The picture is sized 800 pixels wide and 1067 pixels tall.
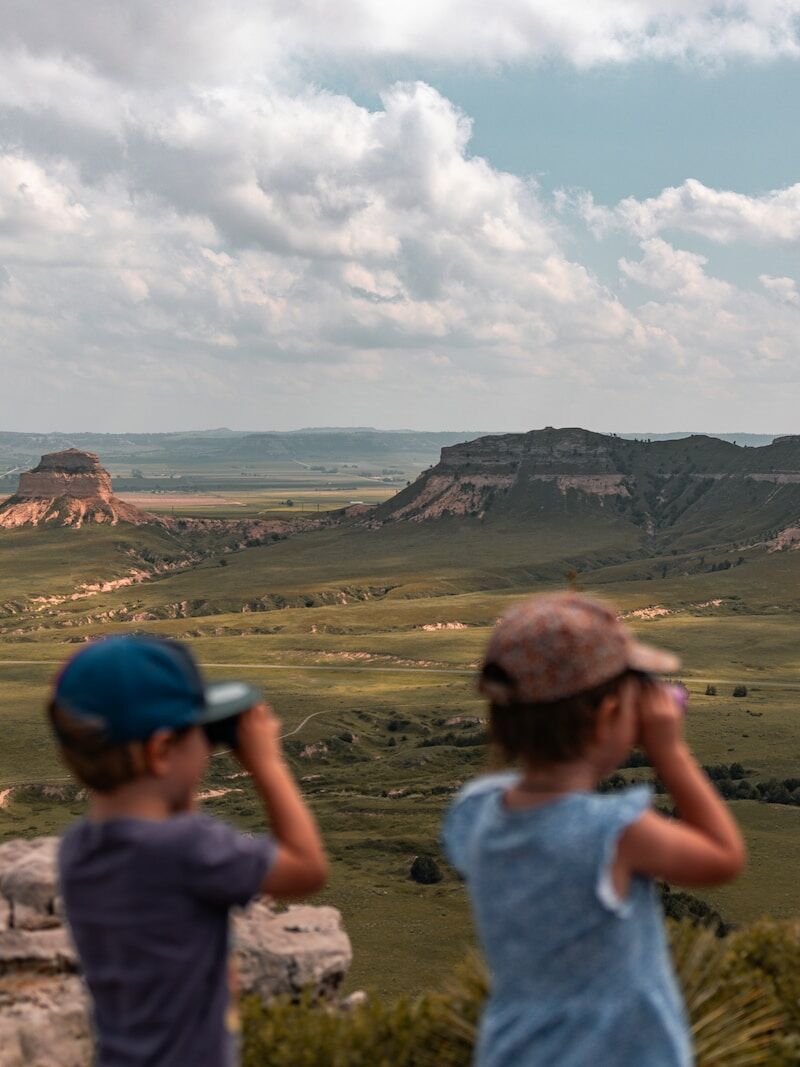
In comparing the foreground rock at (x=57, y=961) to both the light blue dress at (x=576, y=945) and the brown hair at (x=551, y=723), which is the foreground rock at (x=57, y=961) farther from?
the brown hair at (x=551, y=723)

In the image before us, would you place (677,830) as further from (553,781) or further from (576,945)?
(576,945)

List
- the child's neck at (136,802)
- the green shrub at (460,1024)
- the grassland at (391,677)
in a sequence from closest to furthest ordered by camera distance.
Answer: the child's neck at (136,802) < the green shrub at (460,1024) < the grassland at (391,677)

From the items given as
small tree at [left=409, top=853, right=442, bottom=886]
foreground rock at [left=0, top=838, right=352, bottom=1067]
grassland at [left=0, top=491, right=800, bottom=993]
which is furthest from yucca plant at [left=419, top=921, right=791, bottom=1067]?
small tree at [left=409, top=853, right=442, bottom=886]

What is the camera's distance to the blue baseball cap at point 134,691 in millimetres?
3836

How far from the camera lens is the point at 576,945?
3.85m

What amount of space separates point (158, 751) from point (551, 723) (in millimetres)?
1451

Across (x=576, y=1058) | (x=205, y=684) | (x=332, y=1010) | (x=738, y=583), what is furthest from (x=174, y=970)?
(x=738, y=583)

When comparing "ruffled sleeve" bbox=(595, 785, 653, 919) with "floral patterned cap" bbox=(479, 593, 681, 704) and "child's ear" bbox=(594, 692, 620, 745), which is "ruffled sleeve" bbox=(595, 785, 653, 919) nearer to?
"child's ear" bbox=(594, 692, 620, 745)

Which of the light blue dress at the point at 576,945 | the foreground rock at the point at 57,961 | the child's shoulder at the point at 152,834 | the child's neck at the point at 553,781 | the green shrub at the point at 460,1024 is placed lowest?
the foreground rock at the point at 57,961

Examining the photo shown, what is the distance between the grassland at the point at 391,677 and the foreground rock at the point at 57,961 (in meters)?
6.43

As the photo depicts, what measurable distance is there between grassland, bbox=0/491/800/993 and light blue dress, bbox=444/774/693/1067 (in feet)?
35.5

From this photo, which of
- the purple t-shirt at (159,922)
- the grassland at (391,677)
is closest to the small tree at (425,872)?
the grassland at (391,677)

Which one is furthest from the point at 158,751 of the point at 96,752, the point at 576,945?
the point at 576,945

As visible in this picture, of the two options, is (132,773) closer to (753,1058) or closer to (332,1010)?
(753,1058)
